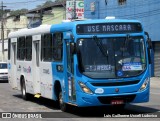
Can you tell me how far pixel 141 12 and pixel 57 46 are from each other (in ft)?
87.9

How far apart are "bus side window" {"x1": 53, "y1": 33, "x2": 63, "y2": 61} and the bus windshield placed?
64.4 inches

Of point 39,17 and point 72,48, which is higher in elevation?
point 72,48

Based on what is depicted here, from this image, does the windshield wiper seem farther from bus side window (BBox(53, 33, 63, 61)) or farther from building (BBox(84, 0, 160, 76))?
building (BBox(84, 0, 160, 76))

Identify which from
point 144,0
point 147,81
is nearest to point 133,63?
point 147,81

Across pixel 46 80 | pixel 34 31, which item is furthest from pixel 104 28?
pixel 34 31

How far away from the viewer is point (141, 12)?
41.6 m

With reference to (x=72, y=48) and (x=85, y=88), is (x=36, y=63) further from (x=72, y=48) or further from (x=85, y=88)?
(x=85, y=88)

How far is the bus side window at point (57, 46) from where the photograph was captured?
1538cm

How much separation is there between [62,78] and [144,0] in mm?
27041

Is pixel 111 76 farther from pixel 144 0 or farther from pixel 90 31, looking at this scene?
pixel 144 0

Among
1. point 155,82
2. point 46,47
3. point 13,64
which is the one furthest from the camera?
point 155,82

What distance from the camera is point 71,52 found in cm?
1412

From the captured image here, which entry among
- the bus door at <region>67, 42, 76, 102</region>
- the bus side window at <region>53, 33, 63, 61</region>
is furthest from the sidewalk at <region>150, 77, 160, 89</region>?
the bus door at <region>67, 42, 76, 102</region>

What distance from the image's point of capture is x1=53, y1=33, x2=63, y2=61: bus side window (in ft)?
50.5
